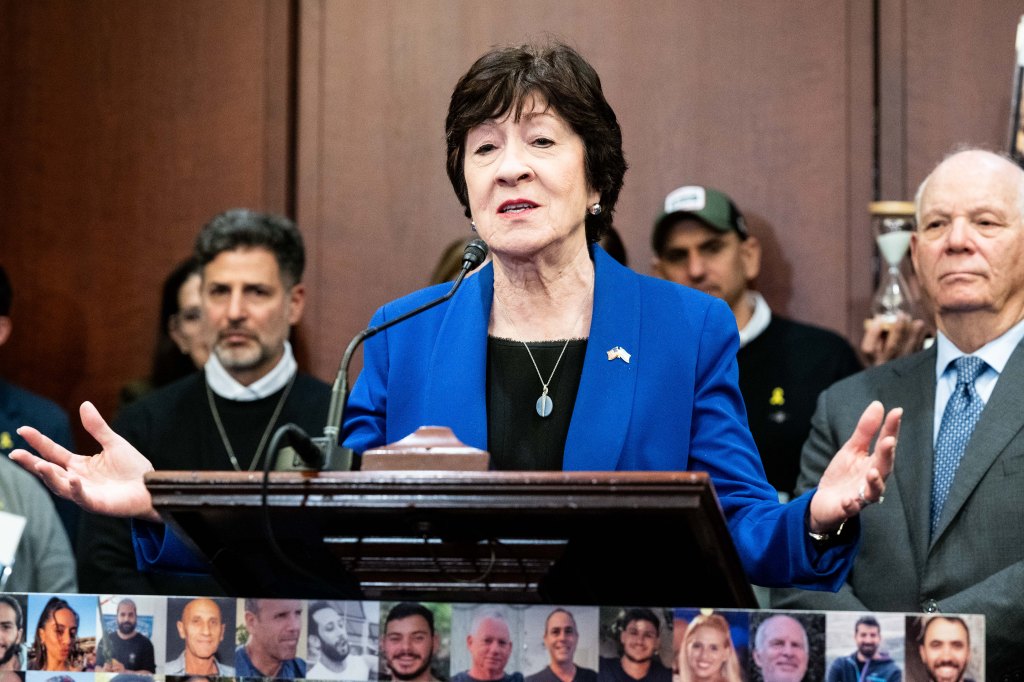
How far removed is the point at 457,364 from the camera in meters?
2.16

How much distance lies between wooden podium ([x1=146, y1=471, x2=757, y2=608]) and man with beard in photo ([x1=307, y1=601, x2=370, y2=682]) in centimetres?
13

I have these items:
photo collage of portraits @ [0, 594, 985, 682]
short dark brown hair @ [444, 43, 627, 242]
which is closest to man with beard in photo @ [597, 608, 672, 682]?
photo collage of portraits @ [0, 594, 985, 682]

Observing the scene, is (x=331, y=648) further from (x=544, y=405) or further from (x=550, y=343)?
(x=550, y=343)

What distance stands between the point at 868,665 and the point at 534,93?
1.07m

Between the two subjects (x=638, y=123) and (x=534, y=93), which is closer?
(x=534, y=93)

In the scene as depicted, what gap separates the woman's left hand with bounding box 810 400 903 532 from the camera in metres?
1.70

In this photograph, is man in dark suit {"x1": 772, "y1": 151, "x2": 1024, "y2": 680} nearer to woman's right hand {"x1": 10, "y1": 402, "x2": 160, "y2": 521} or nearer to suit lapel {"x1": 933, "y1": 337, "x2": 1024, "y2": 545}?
suit lapel {"x1": 933, "y1": 337, "x2": 1024, "y2": 545}

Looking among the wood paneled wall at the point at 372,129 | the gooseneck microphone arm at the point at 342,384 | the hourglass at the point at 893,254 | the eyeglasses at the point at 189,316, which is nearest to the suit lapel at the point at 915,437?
the hourglass at the point at 893,254

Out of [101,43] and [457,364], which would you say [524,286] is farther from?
[101,43]

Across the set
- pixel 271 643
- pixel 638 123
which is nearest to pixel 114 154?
pixel 638 123

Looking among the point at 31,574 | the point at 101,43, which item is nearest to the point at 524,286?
the point at 31,574

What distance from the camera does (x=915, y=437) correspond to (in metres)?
3.22

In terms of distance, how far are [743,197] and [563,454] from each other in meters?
2.73

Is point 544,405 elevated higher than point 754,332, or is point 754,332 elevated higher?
point 754,332
